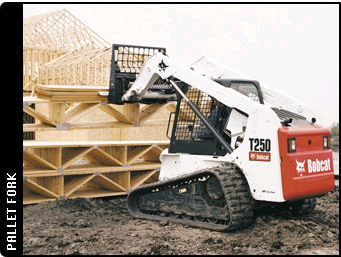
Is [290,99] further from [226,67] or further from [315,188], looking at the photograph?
[315,188]

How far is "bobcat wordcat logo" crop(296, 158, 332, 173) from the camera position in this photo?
9062mm

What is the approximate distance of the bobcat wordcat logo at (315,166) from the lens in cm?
906

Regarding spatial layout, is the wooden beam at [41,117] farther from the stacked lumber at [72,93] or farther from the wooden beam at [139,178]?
the wooden beam at [139,178]

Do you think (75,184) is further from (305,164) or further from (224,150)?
(305,164)

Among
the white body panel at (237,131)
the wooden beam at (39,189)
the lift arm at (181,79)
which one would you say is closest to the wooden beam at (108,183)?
the wooden beam at (39,189)

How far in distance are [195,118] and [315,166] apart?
2079 millimetres

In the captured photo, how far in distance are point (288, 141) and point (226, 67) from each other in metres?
2.77

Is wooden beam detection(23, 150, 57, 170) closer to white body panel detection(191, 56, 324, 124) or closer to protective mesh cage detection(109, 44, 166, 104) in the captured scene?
protective mesh cage detection(109, 44, 166, 104)

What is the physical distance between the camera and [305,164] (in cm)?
918

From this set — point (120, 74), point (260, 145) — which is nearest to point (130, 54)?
point (120, 74)

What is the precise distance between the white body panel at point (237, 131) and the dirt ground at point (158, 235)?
65 cm

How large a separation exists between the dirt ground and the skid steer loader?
29 cm

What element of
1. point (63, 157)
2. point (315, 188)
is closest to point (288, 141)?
point (315, 188)

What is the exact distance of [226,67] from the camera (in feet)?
37.3
